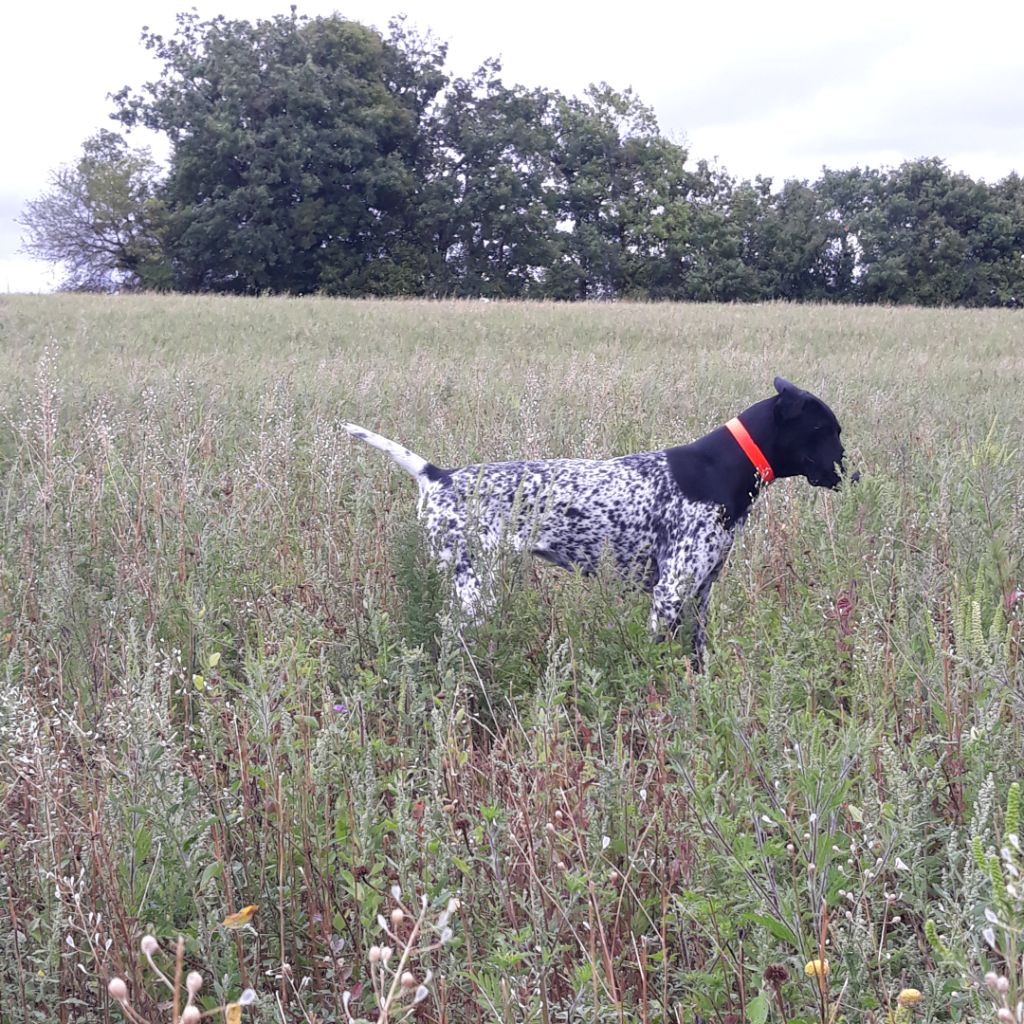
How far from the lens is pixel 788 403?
4.55m

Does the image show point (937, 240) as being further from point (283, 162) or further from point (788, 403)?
point (788, 403)

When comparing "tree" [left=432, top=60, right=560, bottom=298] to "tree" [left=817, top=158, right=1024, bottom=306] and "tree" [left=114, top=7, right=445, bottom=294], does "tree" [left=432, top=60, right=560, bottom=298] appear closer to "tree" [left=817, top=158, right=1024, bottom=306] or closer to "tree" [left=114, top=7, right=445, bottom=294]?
"tree" [left=114, top=7, right=445, bottom=294]

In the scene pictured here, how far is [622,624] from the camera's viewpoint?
142 inches

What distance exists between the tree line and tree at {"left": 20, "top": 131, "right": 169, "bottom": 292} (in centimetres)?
12

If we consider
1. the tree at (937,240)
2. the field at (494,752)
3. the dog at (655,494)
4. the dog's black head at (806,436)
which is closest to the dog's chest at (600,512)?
the dog at (655,494)

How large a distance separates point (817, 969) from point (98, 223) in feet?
185

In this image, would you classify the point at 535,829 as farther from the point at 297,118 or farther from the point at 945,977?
the point at 297,118

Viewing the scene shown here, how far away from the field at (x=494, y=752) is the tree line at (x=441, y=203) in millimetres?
39621

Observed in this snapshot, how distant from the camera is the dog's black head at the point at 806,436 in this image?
4555 mm

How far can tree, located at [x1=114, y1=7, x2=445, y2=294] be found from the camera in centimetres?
4325

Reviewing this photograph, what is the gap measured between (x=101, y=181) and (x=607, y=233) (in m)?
26.3

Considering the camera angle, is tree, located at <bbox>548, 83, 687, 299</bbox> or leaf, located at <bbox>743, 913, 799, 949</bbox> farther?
tree, located at <bbox>548, 83, 687, 299</bbox>

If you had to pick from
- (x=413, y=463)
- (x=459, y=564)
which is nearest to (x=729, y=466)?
(x=459, y=564)

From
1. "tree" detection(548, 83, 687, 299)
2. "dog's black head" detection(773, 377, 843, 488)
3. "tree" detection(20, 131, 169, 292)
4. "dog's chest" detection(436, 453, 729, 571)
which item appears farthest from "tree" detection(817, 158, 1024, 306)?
"dog's chest" detection(436, 453, 729, 571)
